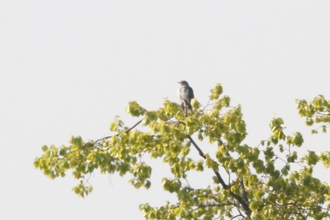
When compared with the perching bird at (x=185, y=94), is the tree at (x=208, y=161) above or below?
below

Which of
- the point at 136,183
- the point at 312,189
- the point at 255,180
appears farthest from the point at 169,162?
the point at 312,189

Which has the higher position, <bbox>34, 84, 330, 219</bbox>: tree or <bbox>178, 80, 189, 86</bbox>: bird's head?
<bbox>178, 80, 189, 86</bbox>: bird's head

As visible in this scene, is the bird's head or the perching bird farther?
the bird's head

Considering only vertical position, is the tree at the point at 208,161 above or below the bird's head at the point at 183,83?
below

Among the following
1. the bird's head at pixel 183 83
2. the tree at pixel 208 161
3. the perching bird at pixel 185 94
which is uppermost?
the bird's head at pixel 183 83

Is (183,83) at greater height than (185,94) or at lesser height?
greater

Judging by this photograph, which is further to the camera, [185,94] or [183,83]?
[183,83]

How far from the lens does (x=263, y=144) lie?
746 inches

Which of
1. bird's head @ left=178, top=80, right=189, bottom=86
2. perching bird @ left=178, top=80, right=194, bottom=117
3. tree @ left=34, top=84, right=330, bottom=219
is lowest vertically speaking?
tree @ left=34, top=84, right=330, bottom=219

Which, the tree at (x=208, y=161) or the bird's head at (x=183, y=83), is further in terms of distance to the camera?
the bird's head at (x=183, y=83)

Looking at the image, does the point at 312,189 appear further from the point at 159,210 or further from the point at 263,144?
the point at 159,210

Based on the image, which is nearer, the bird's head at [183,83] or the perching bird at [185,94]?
the perching bird at [185,94]

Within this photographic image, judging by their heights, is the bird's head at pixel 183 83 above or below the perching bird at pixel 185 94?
above

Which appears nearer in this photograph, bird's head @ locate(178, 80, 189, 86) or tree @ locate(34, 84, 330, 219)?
tree @ locate(34, 84, 330, 219)
